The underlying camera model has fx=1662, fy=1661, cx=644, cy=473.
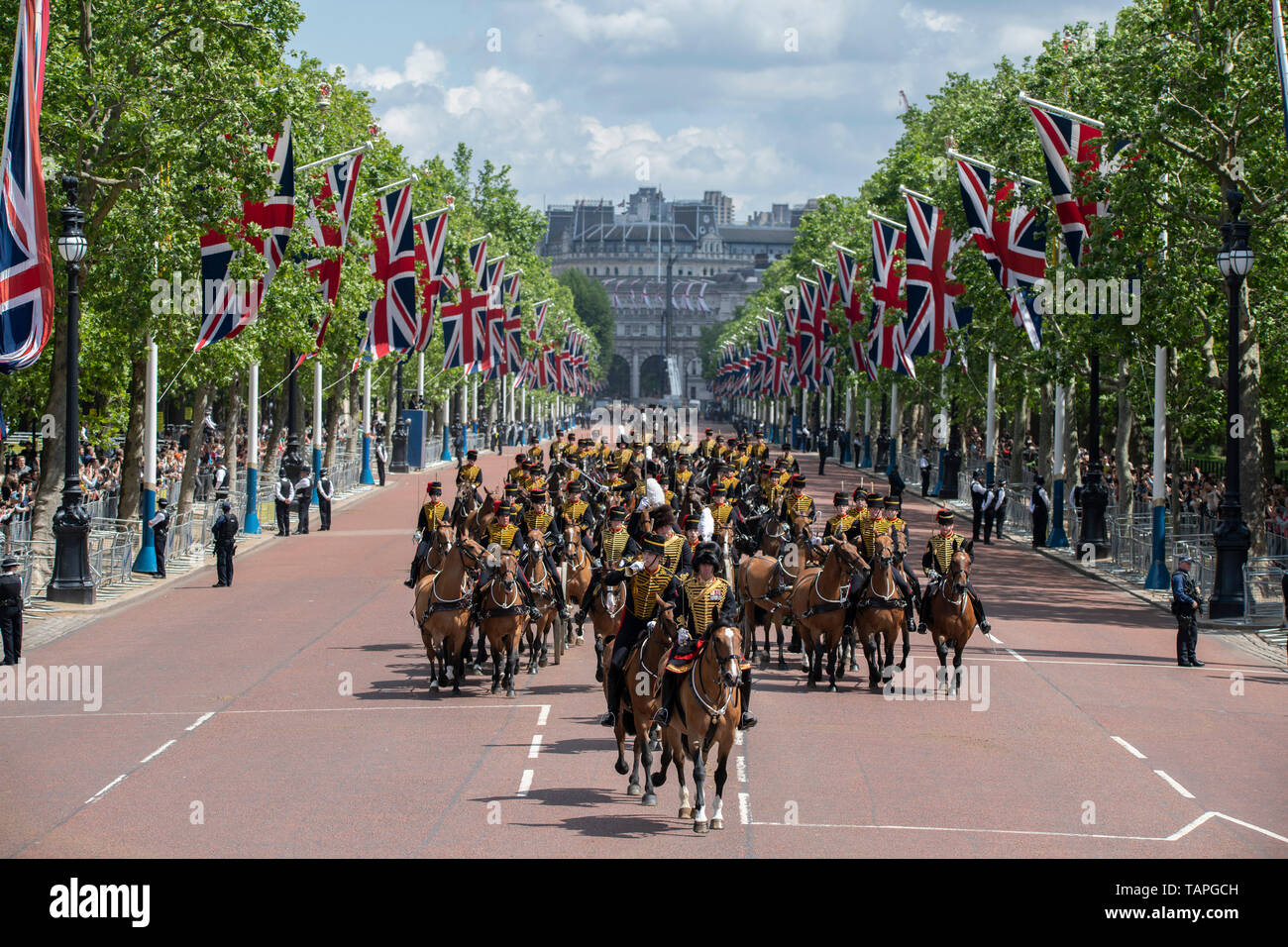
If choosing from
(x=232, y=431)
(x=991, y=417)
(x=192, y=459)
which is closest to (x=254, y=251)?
(x=192, y=459)

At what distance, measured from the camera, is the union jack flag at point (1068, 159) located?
1284 inches

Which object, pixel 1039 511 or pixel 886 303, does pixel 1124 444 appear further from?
pixel 886 303

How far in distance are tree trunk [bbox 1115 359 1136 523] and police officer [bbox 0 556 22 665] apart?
2858 centimetres

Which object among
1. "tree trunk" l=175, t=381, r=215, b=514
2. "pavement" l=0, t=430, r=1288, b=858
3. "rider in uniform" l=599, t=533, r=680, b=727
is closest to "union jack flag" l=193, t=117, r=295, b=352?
"tree trunk" l=175, t=381, r=215, b=514

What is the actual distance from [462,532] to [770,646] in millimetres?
6783

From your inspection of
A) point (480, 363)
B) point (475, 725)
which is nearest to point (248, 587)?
point (475, 725)

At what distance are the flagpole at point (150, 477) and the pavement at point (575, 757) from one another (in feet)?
17.8

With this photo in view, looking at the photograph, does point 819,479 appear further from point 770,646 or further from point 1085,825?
point 1085,825

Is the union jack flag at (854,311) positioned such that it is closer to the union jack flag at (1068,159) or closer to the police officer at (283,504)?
the police officer at (283,504)

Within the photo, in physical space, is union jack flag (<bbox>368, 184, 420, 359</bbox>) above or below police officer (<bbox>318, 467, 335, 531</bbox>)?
above

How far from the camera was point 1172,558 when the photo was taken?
3519 cm

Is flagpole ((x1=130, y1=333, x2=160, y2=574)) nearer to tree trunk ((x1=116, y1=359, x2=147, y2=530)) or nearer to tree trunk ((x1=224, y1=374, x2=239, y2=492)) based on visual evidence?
tree trunk ((x1=116, y1=359, x2=147, y2=530))

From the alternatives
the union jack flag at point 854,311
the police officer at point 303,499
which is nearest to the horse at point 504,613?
the police officer at point 303,499

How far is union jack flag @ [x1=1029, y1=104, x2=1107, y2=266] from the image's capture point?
32625 millimetres
